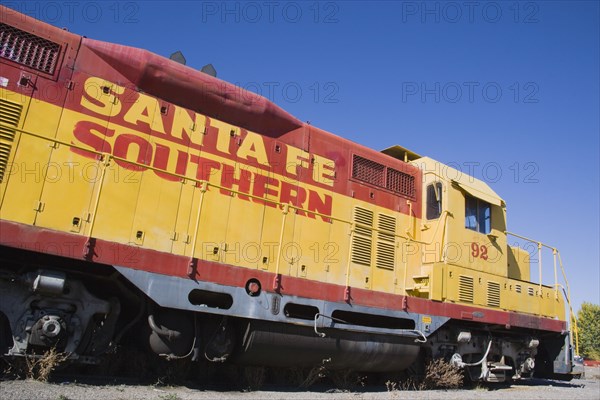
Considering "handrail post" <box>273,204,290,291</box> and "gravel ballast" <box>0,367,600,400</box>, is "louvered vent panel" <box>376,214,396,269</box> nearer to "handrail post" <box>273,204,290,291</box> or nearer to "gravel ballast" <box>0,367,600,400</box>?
"handrail post" <box>273,204,290,291</box>

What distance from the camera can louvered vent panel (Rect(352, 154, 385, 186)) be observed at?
8250 mm

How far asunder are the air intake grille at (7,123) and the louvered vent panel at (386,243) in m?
5.57

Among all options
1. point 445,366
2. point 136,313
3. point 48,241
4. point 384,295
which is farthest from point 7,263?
point 445,366

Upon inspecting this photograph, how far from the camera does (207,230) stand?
6.31m

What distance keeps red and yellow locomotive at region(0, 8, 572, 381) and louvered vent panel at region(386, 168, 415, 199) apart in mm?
42

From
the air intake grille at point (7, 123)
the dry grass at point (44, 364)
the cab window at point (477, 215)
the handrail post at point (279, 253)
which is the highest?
the cab window at point (477, 215)

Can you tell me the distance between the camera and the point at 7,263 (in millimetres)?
5207

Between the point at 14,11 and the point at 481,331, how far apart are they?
904cm

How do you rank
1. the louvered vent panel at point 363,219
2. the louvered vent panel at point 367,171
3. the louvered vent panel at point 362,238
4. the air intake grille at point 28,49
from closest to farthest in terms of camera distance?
the air intake grille at point 28,49 → the louvered vent panel at point 362,238 → the louvered vent panel at point 363,219 → the louvered vent panel at point 367,171

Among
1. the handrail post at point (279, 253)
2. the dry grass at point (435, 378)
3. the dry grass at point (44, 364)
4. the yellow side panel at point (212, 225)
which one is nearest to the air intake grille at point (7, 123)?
the dry grass at point (44, 364)

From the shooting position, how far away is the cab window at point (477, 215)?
909 cm

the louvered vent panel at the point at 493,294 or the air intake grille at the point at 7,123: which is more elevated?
the air intake grille at the point at 7,123

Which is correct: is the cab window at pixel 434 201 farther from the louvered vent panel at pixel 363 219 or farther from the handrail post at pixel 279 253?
the handrail post at pixel 279 253

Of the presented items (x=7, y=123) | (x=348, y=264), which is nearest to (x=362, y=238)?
(x=348, y=264)
